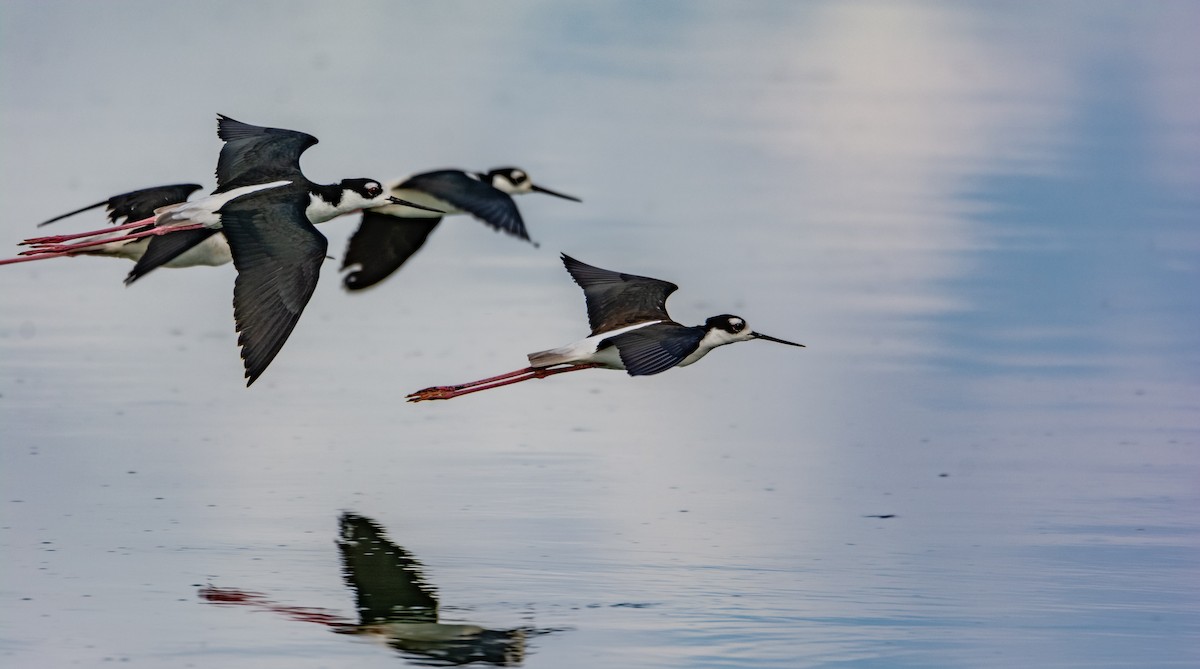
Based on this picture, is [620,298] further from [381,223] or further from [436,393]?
[381,223]

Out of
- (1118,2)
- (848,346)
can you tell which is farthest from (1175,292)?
(1118,2)

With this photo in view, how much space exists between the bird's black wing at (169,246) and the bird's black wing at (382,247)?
8.06 ft

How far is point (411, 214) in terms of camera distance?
14.1 meters

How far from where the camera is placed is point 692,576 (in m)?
10.3

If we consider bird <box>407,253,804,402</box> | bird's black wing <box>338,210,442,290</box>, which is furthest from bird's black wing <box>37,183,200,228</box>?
bird <box>407,253,804,402</box>

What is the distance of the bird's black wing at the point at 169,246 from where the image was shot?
11547 millimetres

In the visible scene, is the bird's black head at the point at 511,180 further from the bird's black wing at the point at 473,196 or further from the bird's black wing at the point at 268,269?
the bird's black wing at the point at 268,269

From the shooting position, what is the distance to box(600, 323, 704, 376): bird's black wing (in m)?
11.0

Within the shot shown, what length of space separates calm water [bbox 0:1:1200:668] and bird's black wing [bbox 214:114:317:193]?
1.31 metres

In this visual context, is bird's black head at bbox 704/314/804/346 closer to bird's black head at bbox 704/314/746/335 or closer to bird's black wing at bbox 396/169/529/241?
bird's black head at bbox 704/314/746/335

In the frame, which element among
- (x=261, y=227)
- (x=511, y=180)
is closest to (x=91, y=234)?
(x=261, y=227)

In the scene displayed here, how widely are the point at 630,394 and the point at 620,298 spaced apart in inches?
63.5

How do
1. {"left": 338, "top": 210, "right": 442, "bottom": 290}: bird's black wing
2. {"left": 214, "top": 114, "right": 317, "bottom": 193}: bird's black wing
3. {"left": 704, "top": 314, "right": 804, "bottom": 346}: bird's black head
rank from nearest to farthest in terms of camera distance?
{"left": 704, "top": 314, "right": 804, "bottom": 346}: bird's black head
{"left": 214, "top": 114, "right": 317, "bottom": 193}: bird's black wing
{"left": 338, "top": 210, "right": 442, "bottom": 290}: bird's black wing

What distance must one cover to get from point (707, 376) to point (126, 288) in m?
4.09
